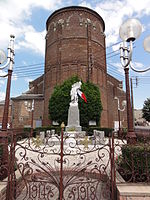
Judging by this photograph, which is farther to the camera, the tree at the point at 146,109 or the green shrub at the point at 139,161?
the tree at the point at 146,109

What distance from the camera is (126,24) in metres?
3.81

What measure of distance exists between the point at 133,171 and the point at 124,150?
503 millimetres

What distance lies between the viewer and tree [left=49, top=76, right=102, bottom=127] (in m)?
18.9

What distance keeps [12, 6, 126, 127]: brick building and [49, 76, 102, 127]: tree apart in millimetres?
2573

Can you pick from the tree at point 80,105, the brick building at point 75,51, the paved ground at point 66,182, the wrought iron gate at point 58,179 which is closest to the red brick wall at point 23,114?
the brick building at point 75,51

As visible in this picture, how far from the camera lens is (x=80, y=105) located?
62.4 feet

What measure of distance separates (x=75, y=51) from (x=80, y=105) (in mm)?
9205

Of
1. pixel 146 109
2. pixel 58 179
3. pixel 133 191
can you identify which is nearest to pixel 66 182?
pixel 58 179

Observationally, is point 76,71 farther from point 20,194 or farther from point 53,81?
point 20,194

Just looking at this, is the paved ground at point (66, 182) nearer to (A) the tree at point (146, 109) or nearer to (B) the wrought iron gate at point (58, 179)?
(B) the wrought iron gate at point (58, 179)

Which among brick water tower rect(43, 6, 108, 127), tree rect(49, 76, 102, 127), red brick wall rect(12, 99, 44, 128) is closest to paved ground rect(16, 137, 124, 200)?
tree rect(49, 76, 102, 127)

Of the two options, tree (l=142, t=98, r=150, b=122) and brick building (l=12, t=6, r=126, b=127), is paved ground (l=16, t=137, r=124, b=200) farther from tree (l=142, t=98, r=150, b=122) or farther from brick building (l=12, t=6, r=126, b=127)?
tree (l=142, t=98, r=150, b=122)

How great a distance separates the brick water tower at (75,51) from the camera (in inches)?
881

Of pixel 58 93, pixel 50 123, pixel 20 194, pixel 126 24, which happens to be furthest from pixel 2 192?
pixel 50 123
